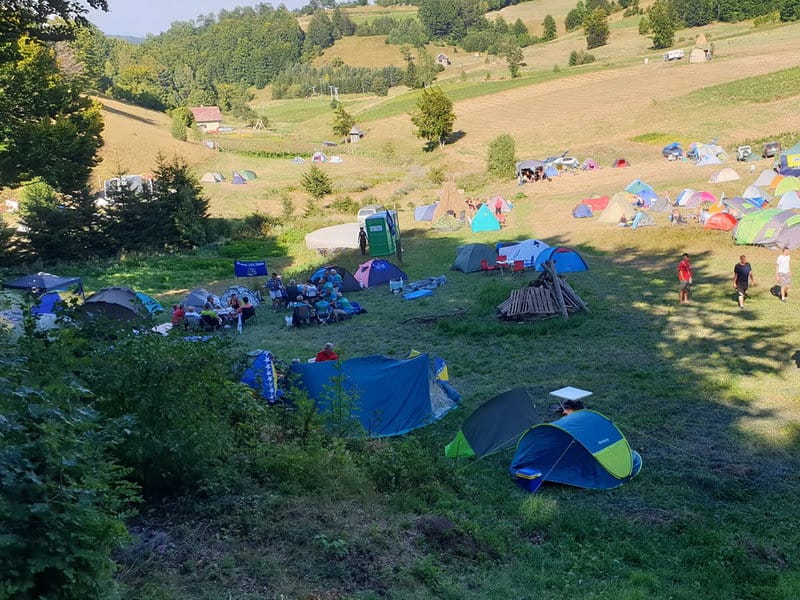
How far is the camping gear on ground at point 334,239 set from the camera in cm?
2833

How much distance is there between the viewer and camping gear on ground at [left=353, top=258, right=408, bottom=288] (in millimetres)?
22953

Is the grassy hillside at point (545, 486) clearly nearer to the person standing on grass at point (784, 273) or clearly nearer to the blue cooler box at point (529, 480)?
the blue cooler box at point (529, 480)

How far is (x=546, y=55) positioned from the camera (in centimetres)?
9288

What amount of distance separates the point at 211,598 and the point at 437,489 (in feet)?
11.3

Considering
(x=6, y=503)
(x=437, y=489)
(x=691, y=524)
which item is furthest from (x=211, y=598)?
(x=691, y=524)

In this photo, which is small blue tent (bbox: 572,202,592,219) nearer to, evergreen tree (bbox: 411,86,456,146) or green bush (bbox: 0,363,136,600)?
green bush (bbox: 0,363,136,600)

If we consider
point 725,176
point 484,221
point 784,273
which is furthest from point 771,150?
point 784,273

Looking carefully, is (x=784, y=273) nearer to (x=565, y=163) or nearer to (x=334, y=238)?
(x=334, y=238)

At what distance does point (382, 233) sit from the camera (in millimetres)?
26531

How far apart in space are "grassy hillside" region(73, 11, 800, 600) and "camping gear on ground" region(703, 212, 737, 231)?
81cm

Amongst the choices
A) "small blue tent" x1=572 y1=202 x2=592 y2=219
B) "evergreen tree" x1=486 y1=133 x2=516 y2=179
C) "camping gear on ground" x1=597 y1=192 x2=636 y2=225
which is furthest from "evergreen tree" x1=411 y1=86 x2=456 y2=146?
"camping gear on ground" x1=597 y1=192 x2=636 y2=225

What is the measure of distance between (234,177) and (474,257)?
31.8 metres

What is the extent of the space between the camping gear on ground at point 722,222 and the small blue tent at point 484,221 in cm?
814

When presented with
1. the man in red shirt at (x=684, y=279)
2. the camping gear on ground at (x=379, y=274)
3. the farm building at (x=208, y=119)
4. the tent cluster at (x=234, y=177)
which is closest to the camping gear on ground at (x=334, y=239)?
the camping gear on ground at (x=379, y=274)
